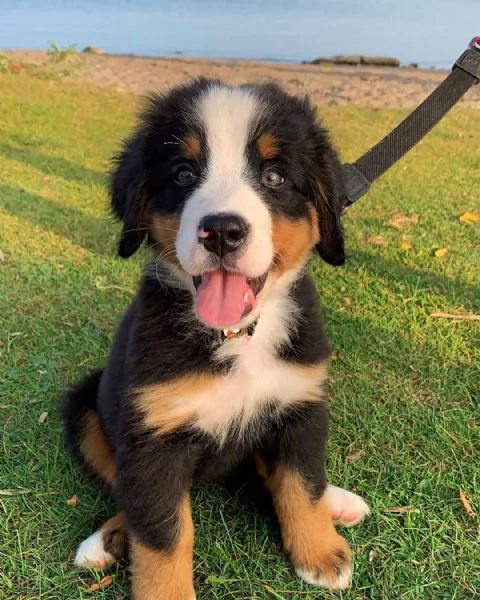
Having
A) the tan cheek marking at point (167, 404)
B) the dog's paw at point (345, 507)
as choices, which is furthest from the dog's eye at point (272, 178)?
the dog's paw at point (345, 507)

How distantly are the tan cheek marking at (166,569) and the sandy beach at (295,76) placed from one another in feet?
30.0

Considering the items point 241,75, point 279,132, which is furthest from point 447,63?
point 279,132

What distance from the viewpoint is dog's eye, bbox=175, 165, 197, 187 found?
2.12 metres

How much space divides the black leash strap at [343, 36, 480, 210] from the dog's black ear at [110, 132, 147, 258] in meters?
0.84

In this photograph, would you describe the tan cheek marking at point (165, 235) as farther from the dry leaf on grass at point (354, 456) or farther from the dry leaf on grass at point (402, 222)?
the dry leaf on grass at point (402, 222)

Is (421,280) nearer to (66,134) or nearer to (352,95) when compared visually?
(66,134)

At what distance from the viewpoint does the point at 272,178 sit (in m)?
2.15

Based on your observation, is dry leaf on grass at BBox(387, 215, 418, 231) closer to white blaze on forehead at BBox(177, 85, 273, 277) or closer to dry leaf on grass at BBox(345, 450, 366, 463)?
dry leaf on grass at BBox(345, 450, 366, 463)

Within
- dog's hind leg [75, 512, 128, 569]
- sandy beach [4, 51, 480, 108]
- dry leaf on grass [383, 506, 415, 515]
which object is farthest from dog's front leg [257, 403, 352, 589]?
sandy beach [4, 51, 480, 108]

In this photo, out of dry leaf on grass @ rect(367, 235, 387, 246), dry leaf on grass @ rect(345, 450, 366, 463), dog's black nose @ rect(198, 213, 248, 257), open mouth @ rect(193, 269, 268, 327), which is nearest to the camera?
dog's black nose @ rect(198, 213, 248, 257)

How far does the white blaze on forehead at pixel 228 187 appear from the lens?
6.45 feet

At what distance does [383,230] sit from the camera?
5227mm

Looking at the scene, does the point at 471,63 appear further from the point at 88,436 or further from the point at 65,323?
the point at 65,323

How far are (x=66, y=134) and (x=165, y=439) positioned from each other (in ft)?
21.5
